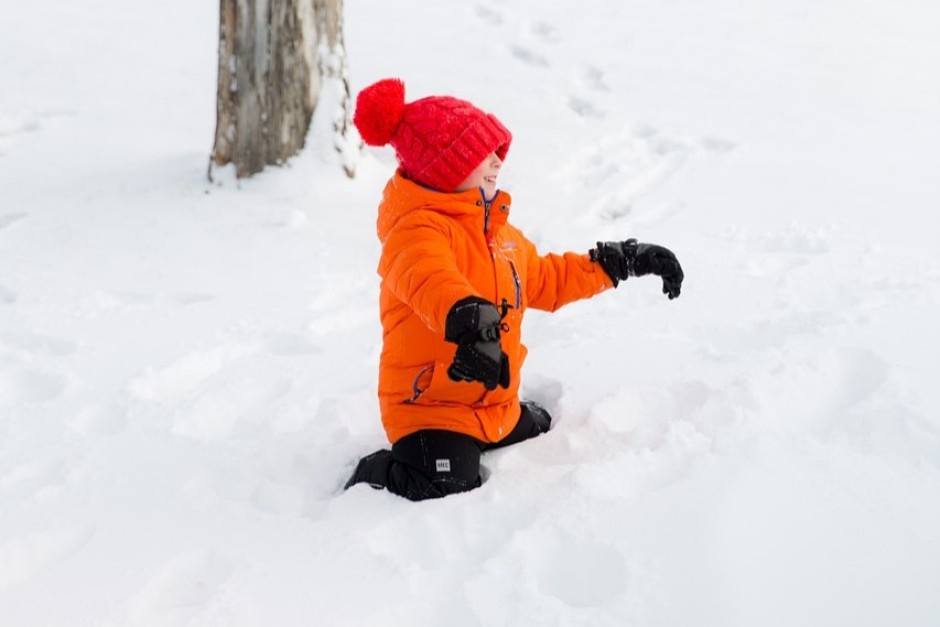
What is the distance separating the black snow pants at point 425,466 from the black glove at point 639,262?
25.8 inches

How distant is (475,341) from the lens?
176 centimetres

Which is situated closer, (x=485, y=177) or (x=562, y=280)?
(x=485, y=177)

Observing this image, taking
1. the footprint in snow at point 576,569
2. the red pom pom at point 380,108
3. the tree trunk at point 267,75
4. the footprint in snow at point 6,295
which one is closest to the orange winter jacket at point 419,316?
the red pom pom at point 380,108

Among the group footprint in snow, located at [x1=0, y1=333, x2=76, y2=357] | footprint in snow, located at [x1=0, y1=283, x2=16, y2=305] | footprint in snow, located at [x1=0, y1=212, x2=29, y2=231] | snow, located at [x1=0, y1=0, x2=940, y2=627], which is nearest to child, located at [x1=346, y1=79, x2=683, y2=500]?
snow, located at [x1=0, y1=0, x2=940, y2=627]

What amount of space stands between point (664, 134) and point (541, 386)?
2939 millimetres

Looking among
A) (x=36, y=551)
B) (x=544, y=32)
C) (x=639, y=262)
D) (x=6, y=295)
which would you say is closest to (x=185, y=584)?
(x=36, y=551)

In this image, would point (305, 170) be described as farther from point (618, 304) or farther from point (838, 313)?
point (838, 313)

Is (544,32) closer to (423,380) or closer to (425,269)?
(423,380)

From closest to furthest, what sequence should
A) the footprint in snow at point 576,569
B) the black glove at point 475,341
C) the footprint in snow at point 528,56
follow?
1. the footprint in snow at point 576,569
2. the black glove at point 475,341
3. the footprint in snow at point 528,56

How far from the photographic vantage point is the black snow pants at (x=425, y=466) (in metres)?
2.11

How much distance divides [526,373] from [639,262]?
0.56m

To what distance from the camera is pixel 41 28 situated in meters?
6.98

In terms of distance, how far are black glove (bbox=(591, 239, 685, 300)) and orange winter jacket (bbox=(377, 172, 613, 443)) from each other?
0.77 feet

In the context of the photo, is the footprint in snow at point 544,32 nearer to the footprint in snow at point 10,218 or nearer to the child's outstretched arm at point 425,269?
the footprint in snow at point 10,218
